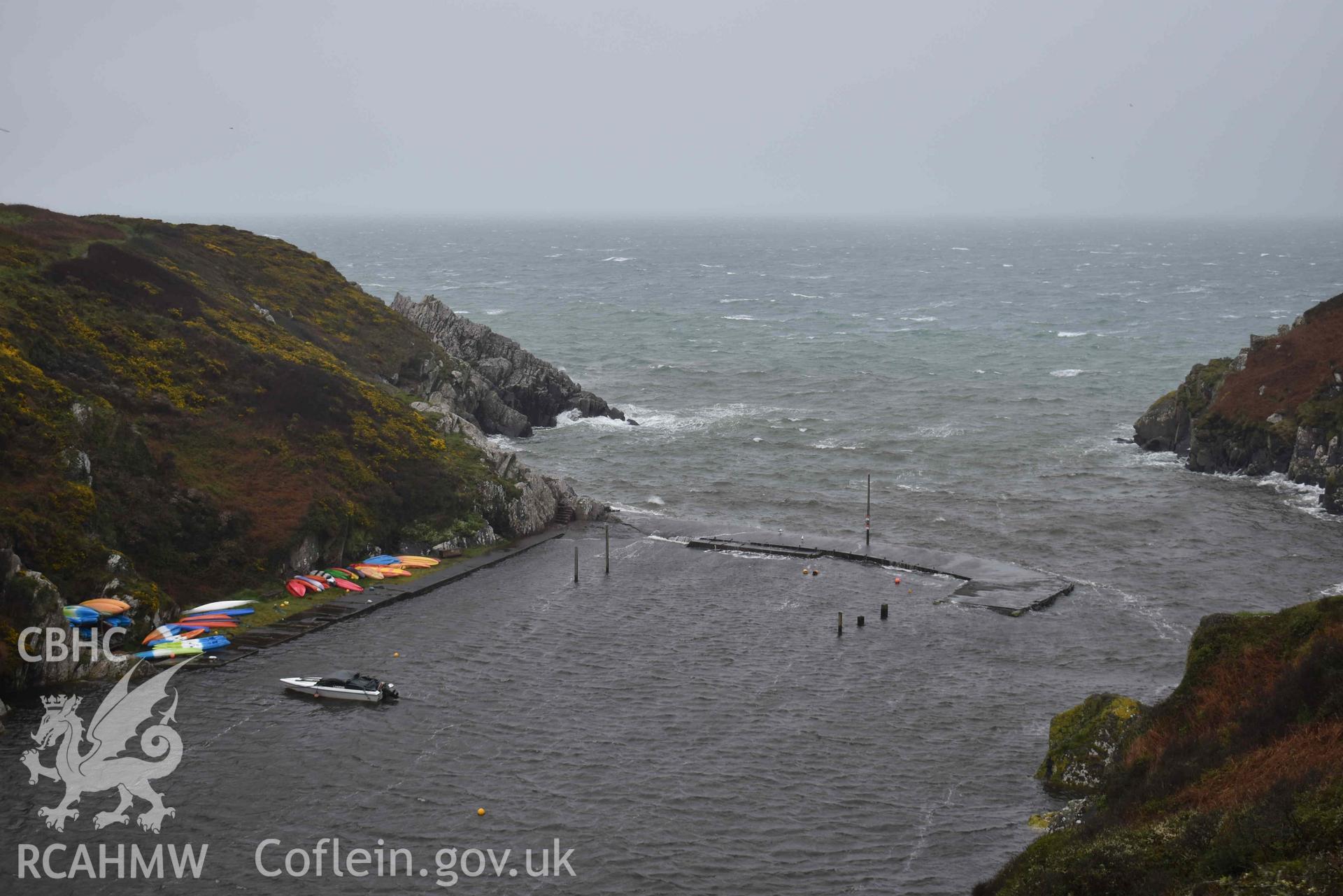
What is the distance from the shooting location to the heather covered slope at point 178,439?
196 feet

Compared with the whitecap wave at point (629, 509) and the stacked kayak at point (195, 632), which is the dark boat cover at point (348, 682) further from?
the whitecap wave at point (629, 509)

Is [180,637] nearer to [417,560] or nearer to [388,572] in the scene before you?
[388,572]

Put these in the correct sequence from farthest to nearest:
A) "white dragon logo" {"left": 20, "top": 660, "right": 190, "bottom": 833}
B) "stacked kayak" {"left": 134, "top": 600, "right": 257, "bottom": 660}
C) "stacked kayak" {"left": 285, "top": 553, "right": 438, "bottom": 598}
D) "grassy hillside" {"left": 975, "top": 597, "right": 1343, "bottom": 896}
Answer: "stacked kayak" {"left": 285, "top": 553, "right": 438, "bottom": 598} < "stacked kayak" {"left": 134, "top": 600, "right": 257, "bottom": 660} < "white dragon logo" {"left": 20, "top": 660, "right": 190, "bottom": 833} < "grassy hillside" {"left": 975, "top": 597, "right": 1343, "bottom": 896}

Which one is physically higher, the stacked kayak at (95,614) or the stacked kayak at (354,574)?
the stacked kayak at (95,614)

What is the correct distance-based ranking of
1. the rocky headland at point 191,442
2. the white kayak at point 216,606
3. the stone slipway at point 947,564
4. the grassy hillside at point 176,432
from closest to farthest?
the rocky headland at point 191,442 < the white kayak at point 216,606 < the grassy hillside at point 176,432 < the stone slipway at point 947,564

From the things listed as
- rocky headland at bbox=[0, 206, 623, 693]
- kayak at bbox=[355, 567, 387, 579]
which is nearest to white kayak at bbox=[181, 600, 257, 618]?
rocky headland at bbox=[0, 206, 623, 693]

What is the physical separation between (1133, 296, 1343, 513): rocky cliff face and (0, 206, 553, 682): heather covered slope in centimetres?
5771

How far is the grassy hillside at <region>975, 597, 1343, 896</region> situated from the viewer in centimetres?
2792

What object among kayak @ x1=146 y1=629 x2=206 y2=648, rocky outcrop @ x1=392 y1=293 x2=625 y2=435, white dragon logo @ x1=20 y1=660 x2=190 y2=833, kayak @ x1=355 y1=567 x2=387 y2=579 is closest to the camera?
white dragon logo @ x1=20 y1=660 x2=190 y2=833

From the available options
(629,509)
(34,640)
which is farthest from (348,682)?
(629,509)

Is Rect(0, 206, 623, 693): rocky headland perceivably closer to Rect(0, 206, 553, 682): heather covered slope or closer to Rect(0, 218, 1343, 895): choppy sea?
Rect(0, 206, 553, 682): heather covered slope

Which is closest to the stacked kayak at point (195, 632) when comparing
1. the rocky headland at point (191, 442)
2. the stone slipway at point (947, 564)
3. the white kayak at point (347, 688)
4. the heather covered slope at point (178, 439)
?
the rocky headland at point (191, 442)

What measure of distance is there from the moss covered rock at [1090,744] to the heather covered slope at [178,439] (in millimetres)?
41969

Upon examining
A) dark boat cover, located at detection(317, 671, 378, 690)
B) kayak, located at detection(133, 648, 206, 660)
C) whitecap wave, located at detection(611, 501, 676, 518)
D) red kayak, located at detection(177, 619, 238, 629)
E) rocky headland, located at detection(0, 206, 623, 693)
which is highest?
rocky headland, located at detection(0, 206, 623, 693)
